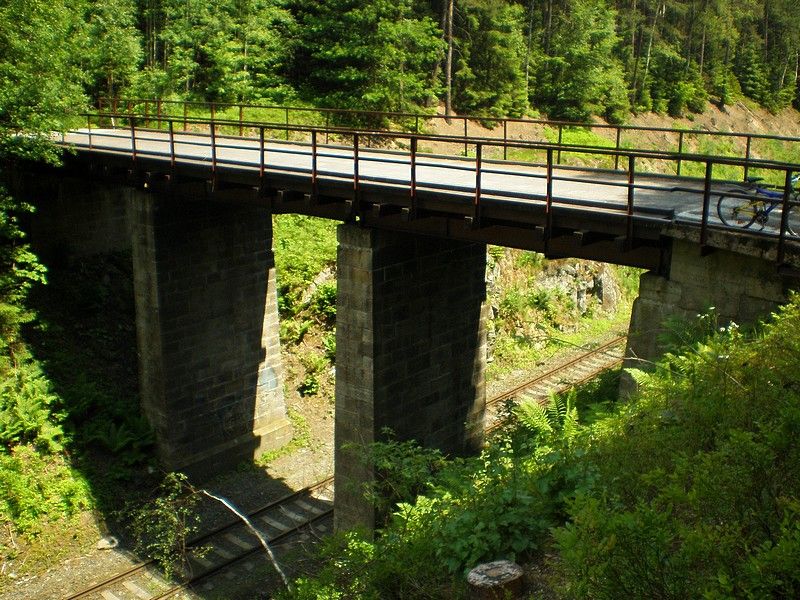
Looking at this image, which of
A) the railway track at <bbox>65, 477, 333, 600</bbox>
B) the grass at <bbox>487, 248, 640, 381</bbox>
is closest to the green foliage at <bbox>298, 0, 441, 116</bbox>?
the grass at <bbox>487, 248, 640, 381</bbox>

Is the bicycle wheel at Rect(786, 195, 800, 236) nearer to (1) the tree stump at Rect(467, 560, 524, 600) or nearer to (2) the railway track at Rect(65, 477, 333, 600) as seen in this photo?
(1) the tree stump at Rect(467, 560, 524, 600)

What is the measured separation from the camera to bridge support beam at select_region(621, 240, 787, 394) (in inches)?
390

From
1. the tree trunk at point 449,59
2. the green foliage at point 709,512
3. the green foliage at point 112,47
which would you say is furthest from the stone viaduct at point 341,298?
the tree trunk at point 449,59

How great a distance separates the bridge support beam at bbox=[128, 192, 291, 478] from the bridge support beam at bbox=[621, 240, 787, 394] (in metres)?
10.8

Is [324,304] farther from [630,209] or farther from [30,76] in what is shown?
[630,209]

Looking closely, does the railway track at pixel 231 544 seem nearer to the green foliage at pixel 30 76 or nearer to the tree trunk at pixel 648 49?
the green foliage at pixel 30 76

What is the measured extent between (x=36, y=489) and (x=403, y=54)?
2275cm

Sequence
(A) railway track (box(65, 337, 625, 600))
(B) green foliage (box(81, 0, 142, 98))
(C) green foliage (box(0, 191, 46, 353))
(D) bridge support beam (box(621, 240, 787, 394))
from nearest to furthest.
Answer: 1. (D) bridge support beam (box(621, 240, 787, 394))
2. (A) railway track (box(65, 337, 625, 600))
3. (C) green foliage (box(0, 191, 46, 353))
4. (B) green foliage (box(81, 0, 142, 98))

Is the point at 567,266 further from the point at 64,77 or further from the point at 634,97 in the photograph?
the point at 634,97

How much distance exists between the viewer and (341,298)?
46.4 feet

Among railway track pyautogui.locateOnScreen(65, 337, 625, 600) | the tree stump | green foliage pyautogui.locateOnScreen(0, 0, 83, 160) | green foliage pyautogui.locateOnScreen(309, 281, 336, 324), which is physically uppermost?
green foliage pyautogui.locateOnScreen(0, 0, 83, 160)

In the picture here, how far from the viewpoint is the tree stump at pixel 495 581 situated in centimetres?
704

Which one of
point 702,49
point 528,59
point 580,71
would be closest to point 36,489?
point 528,59

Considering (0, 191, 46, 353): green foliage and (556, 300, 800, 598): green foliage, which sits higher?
(556, 300, 800, 598): green foliage
